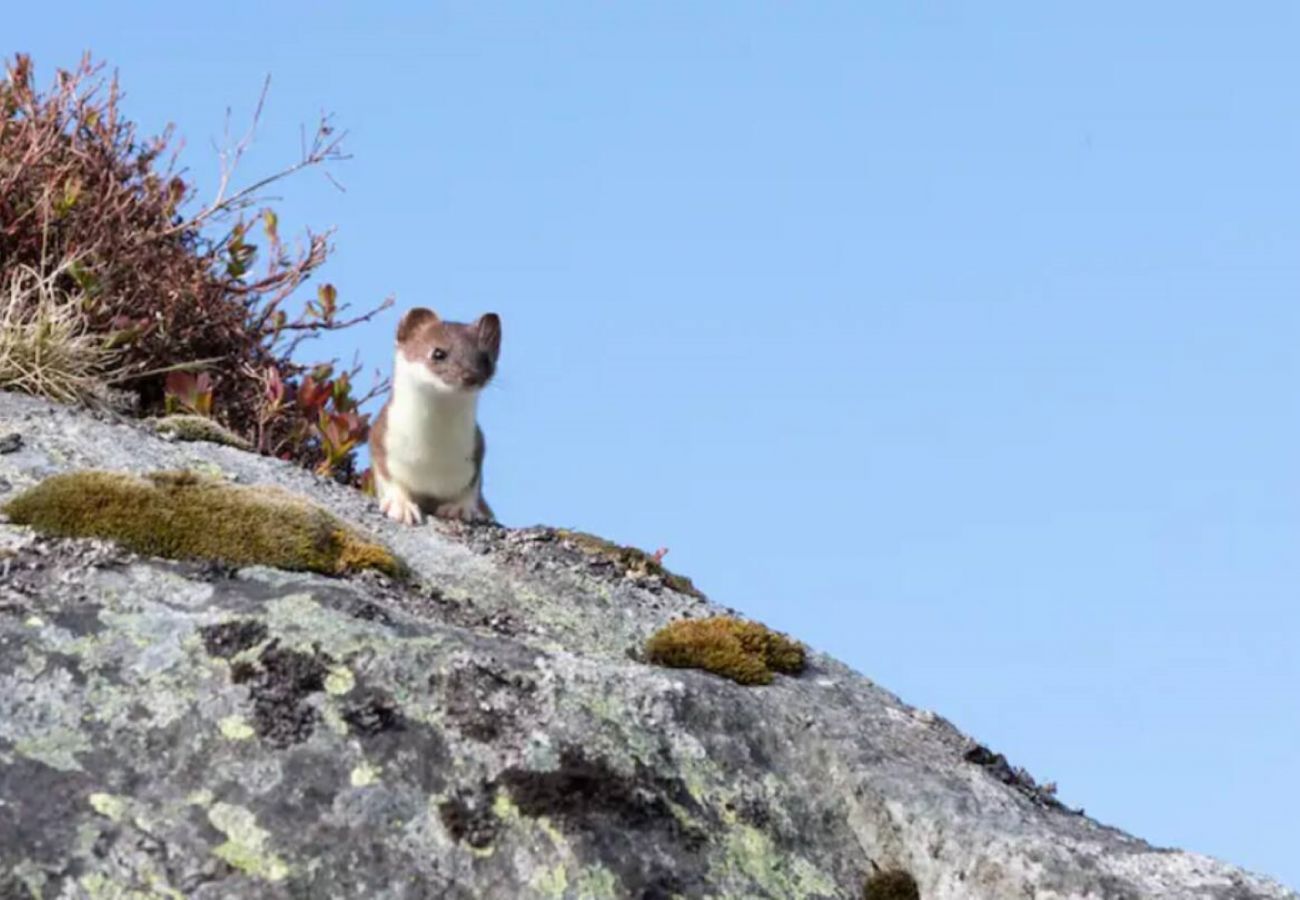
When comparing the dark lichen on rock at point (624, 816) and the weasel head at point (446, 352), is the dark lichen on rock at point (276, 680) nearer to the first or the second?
the dark lichen on rock at point (624, 816)

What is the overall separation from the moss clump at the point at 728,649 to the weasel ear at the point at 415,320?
15.7ft

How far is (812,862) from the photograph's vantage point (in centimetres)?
654

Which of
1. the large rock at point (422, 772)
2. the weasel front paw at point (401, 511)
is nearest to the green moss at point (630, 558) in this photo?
the weasel front paw at point (401, 511)

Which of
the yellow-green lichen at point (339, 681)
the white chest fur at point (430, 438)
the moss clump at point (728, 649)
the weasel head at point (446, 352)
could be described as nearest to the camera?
the yellow-green lichen at point (339, 681)

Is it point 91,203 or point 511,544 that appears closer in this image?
point 511,544

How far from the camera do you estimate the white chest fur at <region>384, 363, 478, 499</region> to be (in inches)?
476

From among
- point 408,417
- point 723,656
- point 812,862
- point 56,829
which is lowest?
point 56,829

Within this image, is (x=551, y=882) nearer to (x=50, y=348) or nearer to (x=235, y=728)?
(x=235, y=728)

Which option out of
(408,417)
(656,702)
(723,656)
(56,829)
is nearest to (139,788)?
(56,829)

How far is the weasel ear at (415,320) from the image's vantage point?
12.6 m

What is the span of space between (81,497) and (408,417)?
4.72 metres

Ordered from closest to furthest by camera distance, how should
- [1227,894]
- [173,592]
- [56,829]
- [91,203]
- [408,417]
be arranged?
[56,829] → [1227,894] → [173,592] → [408,417] → [91,203]

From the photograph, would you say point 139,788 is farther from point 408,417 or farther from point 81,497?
point 408,417

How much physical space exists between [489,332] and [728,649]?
5.13 metres
